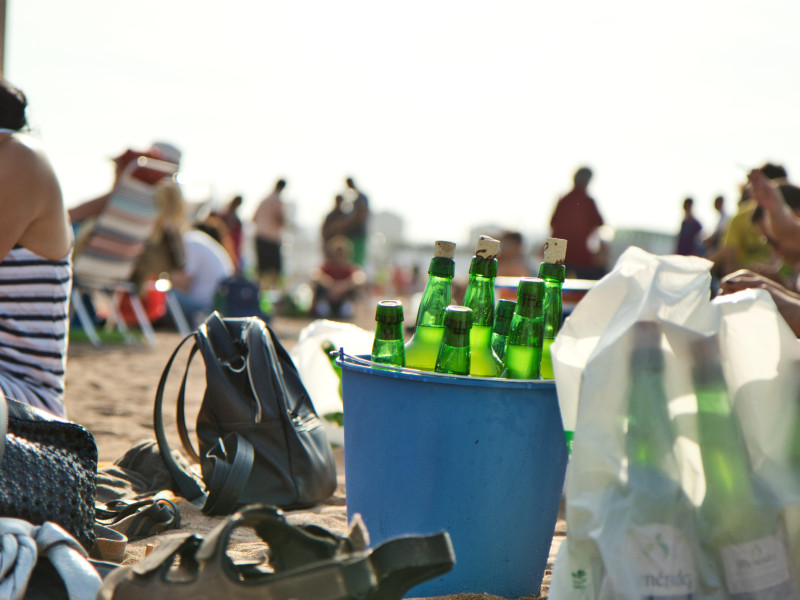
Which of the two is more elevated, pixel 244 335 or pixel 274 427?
pixel 244 335

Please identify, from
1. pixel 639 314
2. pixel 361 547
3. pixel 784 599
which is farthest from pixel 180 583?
pixel 784 599

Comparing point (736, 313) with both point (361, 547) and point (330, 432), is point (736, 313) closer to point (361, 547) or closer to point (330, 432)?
point (361, 547)

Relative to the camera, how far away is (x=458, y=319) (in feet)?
5.64

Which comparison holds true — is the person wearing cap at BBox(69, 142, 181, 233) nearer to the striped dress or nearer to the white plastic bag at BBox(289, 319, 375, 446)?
the white plastic bag at BBox(289, 319, 375, 446)

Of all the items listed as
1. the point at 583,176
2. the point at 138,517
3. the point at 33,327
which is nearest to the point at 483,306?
the point at 138,517

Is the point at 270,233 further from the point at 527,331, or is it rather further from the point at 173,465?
the point at 527,331

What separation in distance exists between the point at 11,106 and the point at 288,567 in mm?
1512

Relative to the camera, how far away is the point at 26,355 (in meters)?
2.20

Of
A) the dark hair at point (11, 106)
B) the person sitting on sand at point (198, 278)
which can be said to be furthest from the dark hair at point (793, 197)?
the person sitting on sand at point (198, 278)

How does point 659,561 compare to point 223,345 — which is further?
point 223,345

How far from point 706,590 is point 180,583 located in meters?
0.90

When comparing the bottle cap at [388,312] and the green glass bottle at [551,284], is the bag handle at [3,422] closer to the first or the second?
the bottle cap at [388,312]

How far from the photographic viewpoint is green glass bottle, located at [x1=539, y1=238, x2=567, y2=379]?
1866 millimetres

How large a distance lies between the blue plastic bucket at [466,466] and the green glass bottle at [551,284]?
217 mm
